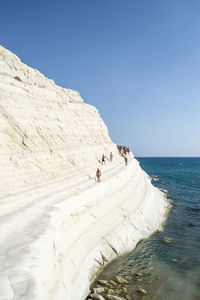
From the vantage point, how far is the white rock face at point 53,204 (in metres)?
5.90

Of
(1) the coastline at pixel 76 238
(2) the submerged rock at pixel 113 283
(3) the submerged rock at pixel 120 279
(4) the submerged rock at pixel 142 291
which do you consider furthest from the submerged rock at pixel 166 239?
(2) the submerged rock at pixel 113 283

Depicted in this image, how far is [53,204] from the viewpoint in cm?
938

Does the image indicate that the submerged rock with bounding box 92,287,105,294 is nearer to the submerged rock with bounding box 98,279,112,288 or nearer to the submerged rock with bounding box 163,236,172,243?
the submerged rock with bounding box 98,279,112,288

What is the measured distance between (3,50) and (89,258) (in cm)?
2289

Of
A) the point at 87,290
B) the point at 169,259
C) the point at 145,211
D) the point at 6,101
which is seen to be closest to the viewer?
the point at 87,290

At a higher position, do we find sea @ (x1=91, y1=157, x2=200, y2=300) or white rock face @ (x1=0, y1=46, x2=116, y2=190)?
white rock face @ (x1=0, y1=46, x2=116, y2=190)

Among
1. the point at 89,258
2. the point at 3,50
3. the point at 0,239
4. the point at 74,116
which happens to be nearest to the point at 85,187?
the point at 89,258

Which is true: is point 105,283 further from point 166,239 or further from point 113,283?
point 166,239

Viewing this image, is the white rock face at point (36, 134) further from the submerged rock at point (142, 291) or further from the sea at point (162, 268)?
the submerged rock at point (142, 291)

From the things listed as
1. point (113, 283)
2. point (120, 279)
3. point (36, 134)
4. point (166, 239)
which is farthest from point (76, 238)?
point (36, 134)

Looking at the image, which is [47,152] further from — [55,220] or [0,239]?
[0,239]

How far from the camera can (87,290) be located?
7.71 m

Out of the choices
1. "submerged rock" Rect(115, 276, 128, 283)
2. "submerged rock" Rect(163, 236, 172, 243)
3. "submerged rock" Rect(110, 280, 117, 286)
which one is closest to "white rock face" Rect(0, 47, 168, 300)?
"submerged rock" Rect(110, 280, 117, 286)

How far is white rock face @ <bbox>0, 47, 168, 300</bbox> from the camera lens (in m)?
5.90
